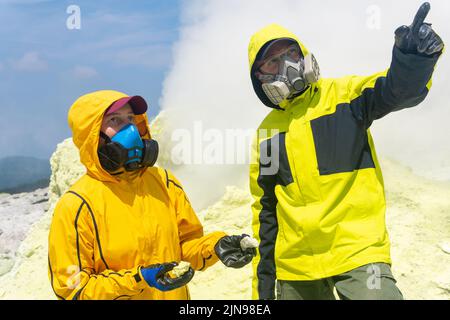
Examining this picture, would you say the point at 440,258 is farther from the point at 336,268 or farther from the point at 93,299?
the point at 93,299

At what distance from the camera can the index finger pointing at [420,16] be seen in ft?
8.47

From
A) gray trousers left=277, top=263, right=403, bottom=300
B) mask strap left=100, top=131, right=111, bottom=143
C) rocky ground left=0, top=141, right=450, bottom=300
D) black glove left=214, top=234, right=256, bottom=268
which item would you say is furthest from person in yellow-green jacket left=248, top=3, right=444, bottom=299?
rocky ground left=0, top=141, right=450, bottom=300

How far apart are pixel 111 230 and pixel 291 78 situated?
152 centimetres

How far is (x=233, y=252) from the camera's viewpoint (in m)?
3.13

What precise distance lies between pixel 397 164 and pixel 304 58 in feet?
15.6

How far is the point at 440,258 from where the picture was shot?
5.43m

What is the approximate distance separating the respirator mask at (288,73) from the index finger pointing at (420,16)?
2.48ft

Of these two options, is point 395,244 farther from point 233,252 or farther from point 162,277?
point 162,277

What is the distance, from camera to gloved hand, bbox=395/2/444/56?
2.62 metres

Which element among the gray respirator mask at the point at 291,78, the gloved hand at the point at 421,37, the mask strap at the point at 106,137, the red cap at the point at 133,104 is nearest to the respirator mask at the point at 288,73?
the gray respirator mask at the point at 291,78

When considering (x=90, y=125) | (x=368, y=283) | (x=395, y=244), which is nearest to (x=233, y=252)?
(x=368, y=283)

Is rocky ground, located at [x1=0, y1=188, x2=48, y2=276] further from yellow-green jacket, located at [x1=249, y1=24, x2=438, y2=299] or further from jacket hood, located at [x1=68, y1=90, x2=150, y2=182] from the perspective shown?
yellow-green jacket, located at [x1=249, y1=24, x2=438, y2=299]

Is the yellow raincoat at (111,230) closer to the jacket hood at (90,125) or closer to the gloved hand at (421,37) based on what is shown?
the jacket hood at (90,125)
